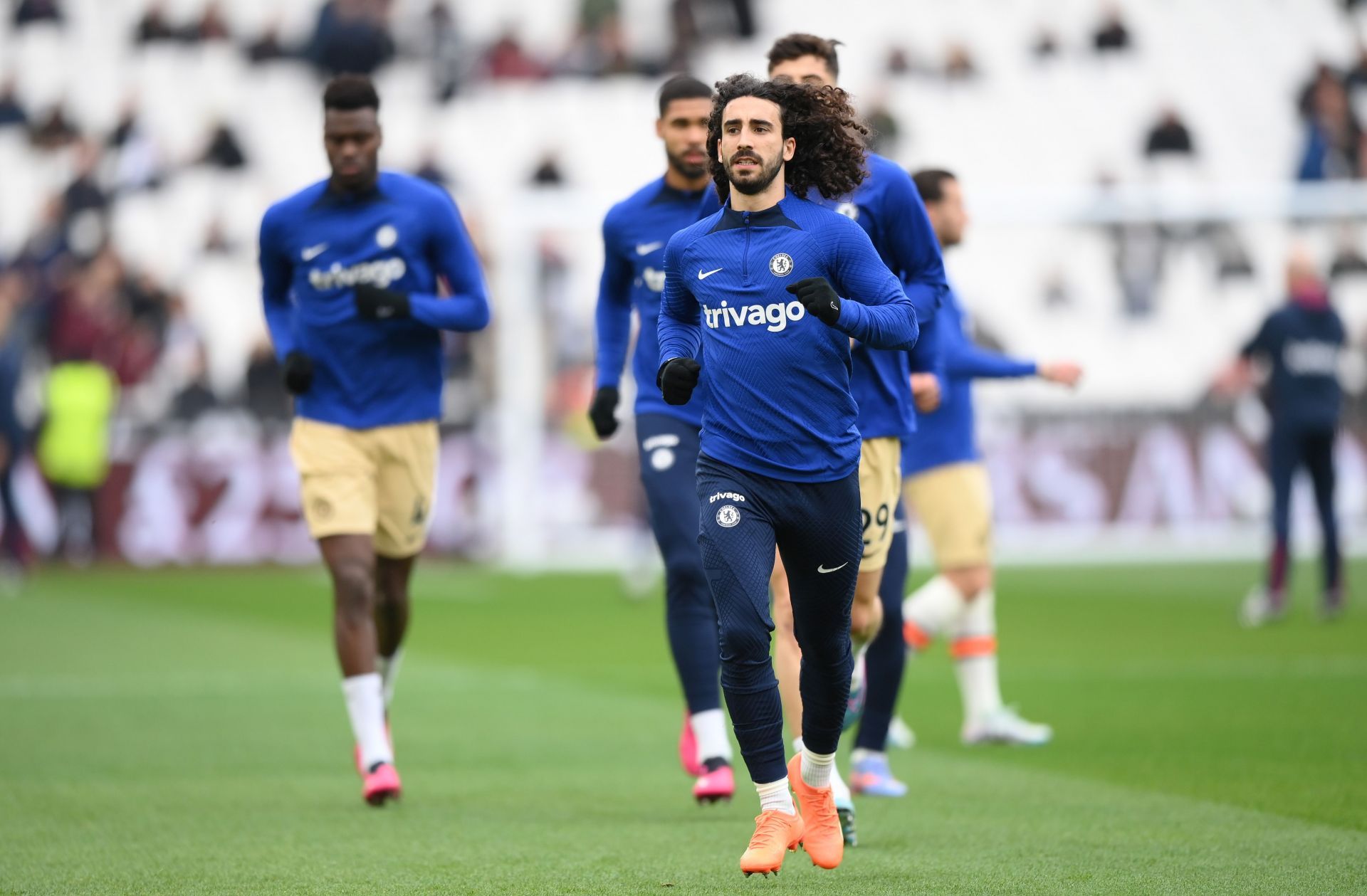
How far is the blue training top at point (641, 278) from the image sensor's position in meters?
7.73

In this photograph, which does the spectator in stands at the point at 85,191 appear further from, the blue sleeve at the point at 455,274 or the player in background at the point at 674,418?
the player in background at the point at 674,418

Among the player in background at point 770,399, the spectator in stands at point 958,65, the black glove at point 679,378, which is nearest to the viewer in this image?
the black glove at point 679,378

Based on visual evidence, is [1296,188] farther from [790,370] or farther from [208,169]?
[790,370]

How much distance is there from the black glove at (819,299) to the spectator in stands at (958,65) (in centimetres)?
2433

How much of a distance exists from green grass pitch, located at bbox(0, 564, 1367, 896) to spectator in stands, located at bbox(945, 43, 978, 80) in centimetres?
1488

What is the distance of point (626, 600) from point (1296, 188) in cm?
948

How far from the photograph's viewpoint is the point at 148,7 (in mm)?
29078

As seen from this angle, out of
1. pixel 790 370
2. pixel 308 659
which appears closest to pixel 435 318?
pixel 790 370

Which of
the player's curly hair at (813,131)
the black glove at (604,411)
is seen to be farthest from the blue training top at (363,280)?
the player's curly hair at (813,131)

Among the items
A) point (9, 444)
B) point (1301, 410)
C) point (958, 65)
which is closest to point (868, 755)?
point (1301, 410)

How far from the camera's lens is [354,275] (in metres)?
7.95

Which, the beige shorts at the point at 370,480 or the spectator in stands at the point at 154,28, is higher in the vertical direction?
the spectator in stands at the point at 154,28

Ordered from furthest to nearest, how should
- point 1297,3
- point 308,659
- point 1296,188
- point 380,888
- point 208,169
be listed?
1. point 1297,3
2. point 208,169
3. point 1296,188
4. point 308,659
5. point 380,888

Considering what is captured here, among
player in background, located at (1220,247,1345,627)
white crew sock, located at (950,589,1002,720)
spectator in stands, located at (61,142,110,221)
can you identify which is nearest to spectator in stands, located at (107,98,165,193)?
spectator in stands, located at (61,142,110,221)
